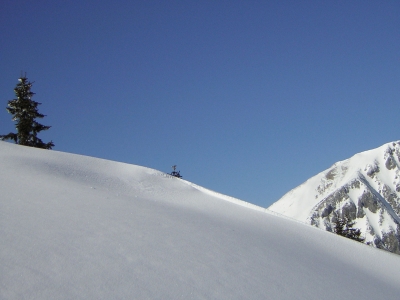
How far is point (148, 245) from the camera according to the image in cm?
896

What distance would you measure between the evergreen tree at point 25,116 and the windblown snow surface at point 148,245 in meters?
13.9

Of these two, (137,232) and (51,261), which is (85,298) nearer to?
(51,261)

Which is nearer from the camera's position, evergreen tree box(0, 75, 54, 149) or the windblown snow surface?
the windblown snow surface

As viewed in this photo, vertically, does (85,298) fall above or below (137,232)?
below

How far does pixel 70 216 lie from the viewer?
962 centimetres

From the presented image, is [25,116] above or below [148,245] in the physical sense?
above

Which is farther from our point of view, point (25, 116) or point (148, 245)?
point (25, 116)

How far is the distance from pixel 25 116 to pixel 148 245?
2468cm

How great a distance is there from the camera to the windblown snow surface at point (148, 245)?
6.97 meters

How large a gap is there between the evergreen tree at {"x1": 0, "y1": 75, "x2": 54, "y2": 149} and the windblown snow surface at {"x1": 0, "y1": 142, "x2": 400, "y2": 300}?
13.9 metres

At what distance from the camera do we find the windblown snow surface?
274 inches

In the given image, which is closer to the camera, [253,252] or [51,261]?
[51,261]

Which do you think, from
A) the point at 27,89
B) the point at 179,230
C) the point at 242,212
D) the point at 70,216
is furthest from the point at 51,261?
the point at 27,89

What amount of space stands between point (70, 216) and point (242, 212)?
7.56 metres
